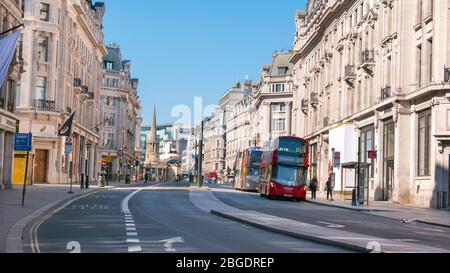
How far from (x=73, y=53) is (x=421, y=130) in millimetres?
41919

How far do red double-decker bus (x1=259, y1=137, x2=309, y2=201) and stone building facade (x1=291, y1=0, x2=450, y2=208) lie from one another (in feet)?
8.12

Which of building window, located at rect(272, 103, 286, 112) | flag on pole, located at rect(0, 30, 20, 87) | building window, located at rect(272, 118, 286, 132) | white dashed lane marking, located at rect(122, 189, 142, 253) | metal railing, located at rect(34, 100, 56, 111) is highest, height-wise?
building window, located at rect(272, 103, 286, 112)

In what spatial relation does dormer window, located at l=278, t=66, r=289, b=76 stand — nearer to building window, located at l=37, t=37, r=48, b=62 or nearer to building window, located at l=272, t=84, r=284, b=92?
building window, located at l=272, t=84, r=284, b=92

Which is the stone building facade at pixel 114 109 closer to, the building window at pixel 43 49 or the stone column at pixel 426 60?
the building window at pixel 43 49

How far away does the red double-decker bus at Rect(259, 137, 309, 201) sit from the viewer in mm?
48406

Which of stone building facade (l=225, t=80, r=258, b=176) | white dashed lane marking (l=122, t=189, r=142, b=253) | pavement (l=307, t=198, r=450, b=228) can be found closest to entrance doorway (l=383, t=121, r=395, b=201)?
pavement (l=307, t=198, r=450, b=228)

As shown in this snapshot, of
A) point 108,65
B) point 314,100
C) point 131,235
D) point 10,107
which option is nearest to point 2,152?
point 10,107

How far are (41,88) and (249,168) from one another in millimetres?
20156

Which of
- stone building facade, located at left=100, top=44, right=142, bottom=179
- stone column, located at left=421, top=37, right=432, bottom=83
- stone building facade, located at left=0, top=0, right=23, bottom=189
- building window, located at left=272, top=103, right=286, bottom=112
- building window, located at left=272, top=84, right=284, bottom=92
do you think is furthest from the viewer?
building window, located at left=272, top=84, right=284, bottom=92

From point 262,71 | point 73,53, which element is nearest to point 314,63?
point 73,53

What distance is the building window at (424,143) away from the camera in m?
45.8

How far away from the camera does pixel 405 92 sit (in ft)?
161

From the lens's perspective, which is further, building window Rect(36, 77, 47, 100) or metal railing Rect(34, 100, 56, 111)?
building window Rect(36, 77, 47, 100)
